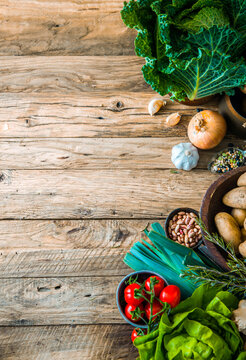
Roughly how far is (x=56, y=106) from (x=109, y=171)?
346mm

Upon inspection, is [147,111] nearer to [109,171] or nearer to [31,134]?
[109,171]

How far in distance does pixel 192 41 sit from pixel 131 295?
2.66 feet

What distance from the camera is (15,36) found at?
1441mm

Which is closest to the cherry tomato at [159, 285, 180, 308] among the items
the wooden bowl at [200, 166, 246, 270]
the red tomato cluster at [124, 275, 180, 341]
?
the red tomato cluster at [124, 275, 180, 341]

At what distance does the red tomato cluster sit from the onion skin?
51 centimetres

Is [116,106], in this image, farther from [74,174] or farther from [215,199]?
[215,199]

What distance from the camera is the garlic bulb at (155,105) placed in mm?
1307

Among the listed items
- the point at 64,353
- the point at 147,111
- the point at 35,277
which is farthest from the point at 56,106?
the point at 64,353

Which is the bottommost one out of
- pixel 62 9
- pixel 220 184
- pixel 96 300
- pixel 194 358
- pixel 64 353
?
pixel 64 353

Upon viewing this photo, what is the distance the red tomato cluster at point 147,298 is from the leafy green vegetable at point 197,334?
0.14 feet

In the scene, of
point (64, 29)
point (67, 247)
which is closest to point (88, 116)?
point (64, 29)

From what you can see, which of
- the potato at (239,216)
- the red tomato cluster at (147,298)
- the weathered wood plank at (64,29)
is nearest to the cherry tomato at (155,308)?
the red tomato cluster at (147,298)

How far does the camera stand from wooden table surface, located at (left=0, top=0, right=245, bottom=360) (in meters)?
1.22

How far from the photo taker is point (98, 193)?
131 cm
